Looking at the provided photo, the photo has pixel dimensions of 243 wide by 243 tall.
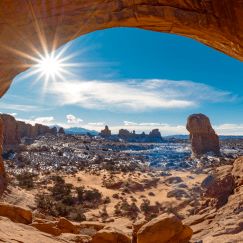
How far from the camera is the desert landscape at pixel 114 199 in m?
11.5

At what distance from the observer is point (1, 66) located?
6.82m

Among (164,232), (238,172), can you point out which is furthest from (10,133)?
(164,232)

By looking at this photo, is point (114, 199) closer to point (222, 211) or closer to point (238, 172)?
point (238, 172)

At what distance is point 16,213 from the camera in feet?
42.6

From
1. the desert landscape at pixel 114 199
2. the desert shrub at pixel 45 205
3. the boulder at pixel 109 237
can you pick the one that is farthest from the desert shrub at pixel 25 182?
the boulder at pixel 109 237

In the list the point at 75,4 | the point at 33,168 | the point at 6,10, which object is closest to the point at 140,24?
the point at 75,4

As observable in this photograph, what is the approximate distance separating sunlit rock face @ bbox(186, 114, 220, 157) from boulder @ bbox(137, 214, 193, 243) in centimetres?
5162

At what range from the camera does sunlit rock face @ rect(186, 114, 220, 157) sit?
6203 cm

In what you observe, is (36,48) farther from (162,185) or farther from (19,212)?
(162,185)

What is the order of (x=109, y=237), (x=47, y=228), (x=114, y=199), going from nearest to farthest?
(x=109, y=237), (x=47, y=228), (x=114, y=199)

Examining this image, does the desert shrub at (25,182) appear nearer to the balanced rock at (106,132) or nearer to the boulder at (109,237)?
the boulder at (109,237)

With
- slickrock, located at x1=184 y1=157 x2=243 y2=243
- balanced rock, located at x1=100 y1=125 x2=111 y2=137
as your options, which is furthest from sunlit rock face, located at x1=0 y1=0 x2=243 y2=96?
balanced rock, located at x1=100 y1=125 x2=111 y2=137

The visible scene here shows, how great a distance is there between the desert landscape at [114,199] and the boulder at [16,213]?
39mm

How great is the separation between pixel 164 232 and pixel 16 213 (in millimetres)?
5806
